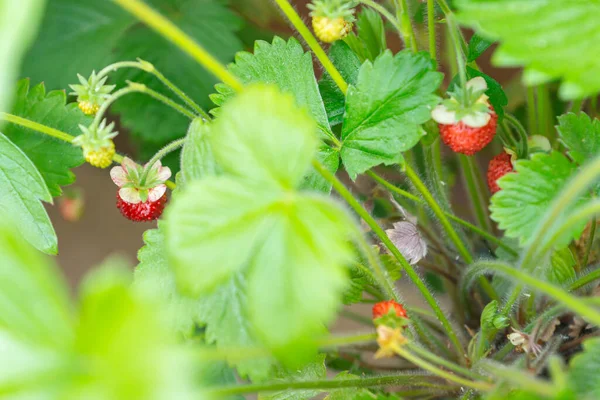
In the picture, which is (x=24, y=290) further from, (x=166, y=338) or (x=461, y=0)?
(x=461, y=0)

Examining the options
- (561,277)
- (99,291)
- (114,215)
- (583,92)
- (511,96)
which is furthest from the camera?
(114,215)

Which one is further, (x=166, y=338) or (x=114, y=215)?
(x=114, y=215)

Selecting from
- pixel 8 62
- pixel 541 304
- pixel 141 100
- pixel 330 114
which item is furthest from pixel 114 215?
pixel 8 62

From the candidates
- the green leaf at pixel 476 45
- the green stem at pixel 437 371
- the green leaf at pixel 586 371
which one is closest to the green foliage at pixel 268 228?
the green stem at pixel 437 371

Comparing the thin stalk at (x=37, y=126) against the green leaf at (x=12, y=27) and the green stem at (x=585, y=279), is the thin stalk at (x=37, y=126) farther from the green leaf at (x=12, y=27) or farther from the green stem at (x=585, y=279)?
the green stem at (x=585, y=279)

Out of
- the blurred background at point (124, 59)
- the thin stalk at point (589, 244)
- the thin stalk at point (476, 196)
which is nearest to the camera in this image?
the thin stalk at point (589, 244)

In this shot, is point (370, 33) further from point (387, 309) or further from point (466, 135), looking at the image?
point (387, 309)
